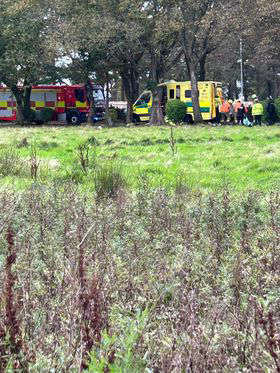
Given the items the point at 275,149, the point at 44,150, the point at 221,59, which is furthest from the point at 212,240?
the point at 221,59

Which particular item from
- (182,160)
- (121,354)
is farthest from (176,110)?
(121,354)

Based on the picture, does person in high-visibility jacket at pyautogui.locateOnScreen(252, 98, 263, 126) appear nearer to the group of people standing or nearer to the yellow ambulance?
the group of people standing

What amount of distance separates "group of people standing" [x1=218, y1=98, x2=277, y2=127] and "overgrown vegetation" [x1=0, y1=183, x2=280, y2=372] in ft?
83.5

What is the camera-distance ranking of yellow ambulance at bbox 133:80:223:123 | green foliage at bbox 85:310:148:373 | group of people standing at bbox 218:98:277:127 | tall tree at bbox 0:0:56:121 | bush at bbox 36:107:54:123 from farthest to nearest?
bush at bbox 36:107:54:123, tall tree at bbox 0:0:56:121, yellow ambulance at bbox 133:80:223:123, group of people standing at bbox 218:98:277:127, green foliage at bbox 85:310:148:373

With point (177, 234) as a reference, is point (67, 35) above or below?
above

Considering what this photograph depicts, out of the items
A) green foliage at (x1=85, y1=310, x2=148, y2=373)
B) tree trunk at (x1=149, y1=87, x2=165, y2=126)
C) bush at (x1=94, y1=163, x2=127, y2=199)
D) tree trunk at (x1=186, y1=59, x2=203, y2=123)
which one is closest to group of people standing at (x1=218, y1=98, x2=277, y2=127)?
tree trunk at (x1=186, y1=59, x2=203, y2=123)

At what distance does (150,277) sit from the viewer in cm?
468

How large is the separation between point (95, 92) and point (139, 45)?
956cm

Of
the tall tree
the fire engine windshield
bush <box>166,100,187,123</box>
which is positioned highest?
the tall tree

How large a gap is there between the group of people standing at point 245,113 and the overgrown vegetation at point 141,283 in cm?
2546

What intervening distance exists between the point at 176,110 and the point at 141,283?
3351 centimetres

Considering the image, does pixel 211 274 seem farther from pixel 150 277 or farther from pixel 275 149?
pixel 275 149

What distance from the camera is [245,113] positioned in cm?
3591

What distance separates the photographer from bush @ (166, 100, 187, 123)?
37.7 metres
